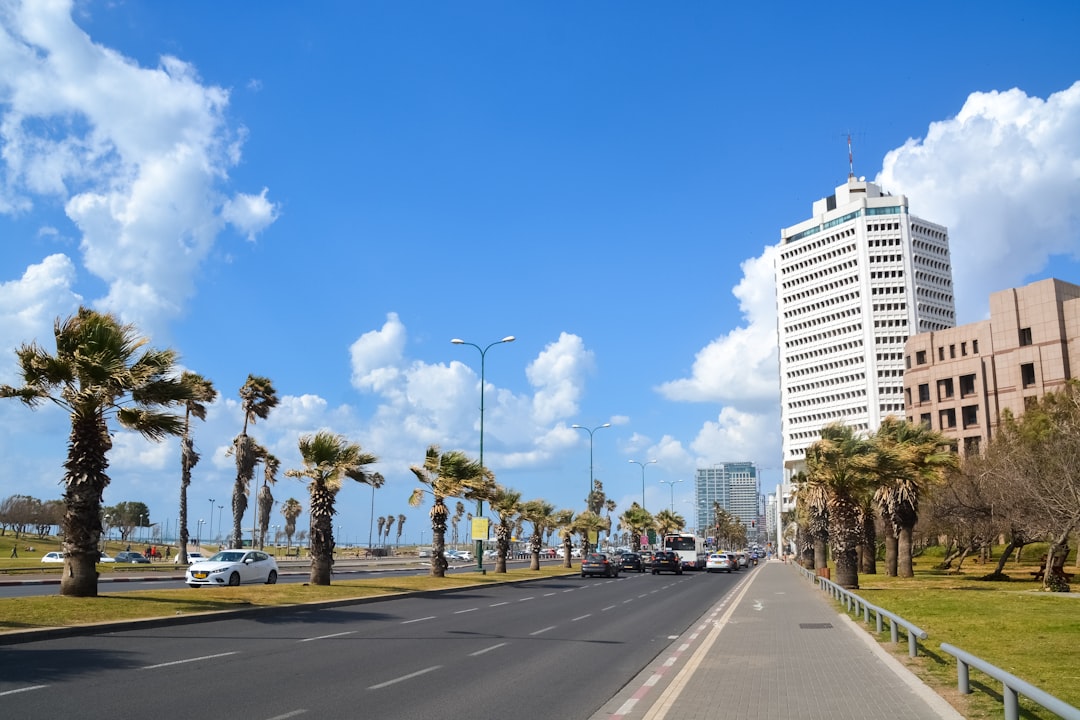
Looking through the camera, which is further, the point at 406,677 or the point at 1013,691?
the point at 406,677

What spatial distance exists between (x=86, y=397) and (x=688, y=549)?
193 ft

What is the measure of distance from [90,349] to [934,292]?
599 feet

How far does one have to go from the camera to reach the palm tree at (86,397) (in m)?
19.8

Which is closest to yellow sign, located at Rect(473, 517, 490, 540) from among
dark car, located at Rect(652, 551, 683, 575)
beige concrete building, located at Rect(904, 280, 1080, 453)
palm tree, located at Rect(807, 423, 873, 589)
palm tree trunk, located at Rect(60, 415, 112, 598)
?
palm tree, located at Rect(807, 423, 873, 589)

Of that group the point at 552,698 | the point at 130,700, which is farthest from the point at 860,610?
the point at 130,700

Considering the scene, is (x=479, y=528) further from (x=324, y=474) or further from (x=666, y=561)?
(x=666, y=561)

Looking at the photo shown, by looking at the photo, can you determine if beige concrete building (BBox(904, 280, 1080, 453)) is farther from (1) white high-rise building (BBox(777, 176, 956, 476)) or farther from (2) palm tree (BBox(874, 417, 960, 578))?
(1) white high-rise building (BBox(777, 176, 956, 476))

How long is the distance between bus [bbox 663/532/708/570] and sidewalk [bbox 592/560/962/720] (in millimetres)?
51922

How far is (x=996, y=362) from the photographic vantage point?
9394 cm

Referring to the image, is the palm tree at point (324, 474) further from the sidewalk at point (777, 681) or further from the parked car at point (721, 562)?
the parked car at point (721, 562)

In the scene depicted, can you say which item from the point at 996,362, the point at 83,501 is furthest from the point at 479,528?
the point at 996,362

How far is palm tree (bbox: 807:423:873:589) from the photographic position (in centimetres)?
3212

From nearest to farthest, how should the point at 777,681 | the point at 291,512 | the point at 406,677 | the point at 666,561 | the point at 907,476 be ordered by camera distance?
1. the point at 777,681
2. the point at 406,677
3. the point at 907,476
4. the point at 666,561
5. the point at 291,512

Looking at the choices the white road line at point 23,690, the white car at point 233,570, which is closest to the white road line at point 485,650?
the white road line at point 23,690
